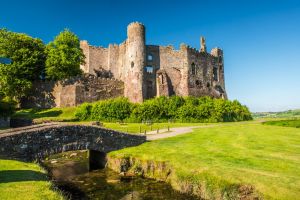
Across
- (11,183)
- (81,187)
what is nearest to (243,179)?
(81,187)

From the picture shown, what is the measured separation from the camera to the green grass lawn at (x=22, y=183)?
35.6 ft

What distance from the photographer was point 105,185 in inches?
656

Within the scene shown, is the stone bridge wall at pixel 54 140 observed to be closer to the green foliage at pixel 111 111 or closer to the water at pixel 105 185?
the water at pixel 105 185

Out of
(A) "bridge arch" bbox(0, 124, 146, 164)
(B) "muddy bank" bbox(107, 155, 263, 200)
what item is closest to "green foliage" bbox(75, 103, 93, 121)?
(A) "bridge arch" bbox(0, 124, 146, 164)

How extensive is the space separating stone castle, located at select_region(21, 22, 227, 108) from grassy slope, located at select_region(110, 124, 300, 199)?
32770 mm

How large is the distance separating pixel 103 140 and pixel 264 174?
443 inches

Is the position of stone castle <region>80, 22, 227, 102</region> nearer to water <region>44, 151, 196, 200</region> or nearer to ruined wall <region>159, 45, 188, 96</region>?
ruined wall <region>159, 45, 188, 96</region>

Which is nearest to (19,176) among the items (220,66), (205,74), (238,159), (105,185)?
(105,185)

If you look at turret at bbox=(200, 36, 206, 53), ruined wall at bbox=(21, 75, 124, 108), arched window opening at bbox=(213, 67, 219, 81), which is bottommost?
ruined wall at bbox=(21, 75, 124, 108)

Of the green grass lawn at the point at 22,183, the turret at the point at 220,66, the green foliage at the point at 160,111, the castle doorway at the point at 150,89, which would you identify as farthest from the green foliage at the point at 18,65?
the green grass lawn at the point at 22,183

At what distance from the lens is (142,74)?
57938 mm

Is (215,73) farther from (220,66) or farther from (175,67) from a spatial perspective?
(175,67)

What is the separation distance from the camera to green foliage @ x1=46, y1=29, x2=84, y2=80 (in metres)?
55.2

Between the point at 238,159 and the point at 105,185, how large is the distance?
798 cm
